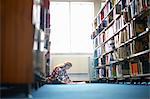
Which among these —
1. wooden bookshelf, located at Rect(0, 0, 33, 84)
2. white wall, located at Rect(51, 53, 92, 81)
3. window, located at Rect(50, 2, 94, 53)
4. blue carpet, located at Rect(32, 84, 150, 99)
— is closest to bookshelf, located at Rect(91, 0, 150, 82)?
white wall, located at Rect(51, 53, 92, 81)

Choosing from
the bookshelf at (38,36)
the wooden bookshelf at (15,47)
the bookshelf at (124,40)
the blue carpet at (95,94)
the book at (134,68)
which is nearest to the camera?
the wooden bookshelf at (15,47)

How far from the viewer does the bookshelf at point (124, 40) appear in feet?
14.0

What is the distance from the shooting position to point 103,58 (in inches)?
285

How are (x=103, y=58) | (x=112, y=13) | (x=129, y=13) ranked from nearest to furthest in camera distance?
(x=129, y=13) < (x=112, y=13) < (x=103, y=58)

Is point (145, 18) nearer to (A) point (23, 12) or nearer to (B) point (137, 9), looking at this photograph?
(B) point (137, 9)

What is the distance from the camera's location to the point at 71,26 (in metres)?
8.70

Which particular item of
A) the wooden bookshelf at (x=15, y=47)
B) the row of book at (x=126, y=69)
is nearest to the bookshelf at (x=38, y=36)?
the wooden bookshelf at (x=15, y=47)

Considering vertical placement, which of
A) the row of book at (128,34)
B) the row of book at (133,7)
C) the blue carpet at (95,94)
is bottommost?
the blue carpet at (95,94)

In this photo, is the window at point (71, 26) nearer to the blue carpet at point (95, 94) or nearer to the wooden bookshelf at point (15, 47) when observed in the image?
the blue carpet at point (95, 94)

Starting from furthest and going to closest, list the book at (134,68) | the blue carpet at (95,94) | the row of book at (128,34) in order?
the book at (134,68) → the row of book at (128,34) → the blue carpet at (95,94)

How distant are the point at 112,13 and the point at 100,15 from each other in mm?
1290

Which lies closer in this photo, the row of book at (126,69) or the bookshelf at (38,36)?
the bookshelf at (38,36)

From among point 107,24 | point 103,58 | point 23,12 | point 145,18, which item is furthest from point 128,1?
point 23,12

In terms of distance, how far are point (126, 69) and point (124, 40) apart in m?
0.52
